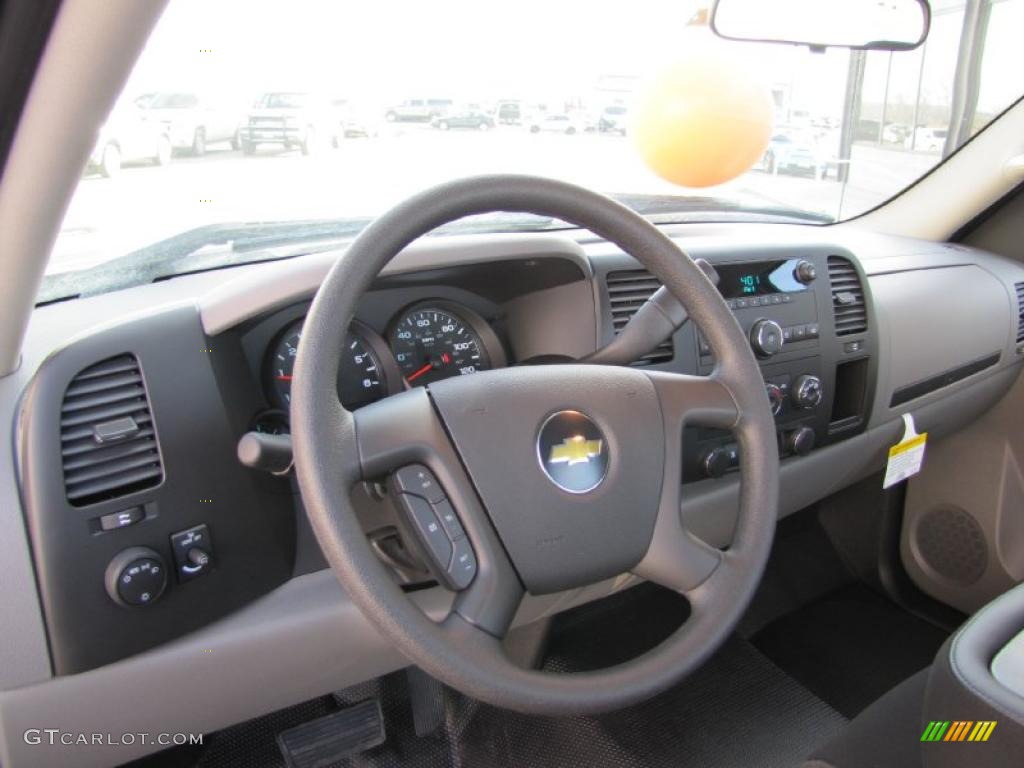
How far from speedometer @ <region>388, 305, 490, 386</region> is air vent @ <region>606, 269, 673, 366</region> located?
28 cm

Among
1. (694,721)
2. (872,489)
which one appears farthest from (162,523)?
(872,489)

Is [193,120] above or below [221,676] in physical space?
above

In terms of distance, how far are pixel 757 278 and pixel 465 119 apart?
0.77 meters

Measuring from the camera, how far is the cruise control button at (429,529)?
1062mm

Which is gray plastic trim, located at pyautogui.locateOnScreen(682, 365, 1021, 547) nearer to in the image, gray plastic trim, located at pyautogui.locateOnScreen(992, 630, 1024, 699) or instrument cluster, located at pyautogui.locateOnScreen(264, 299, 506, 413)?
instrument cluster, located at pyautogui.locateOnScreen(264, 299, 506, 413)

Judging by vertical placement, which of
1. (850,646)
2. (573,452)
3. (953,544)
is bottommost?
(850,646)

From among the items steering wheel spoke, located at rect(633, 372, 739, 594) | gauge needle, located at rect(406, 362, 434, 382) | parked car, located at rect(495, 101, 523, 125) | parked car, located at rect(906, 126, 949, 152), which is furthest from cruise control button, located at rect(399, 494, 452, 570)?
parked car, located at rect(906, 126, 949, 152)

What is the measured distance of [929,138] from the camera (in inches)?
103

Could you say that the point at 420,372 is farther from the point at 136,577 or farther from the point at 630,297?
the point at 136,577

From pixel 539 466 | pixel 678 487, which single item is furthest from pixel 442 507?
pixel 678 487

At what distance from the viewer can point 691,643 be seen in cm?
108

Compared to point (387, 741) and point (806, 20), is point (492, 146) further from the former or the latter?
point (387, 741)

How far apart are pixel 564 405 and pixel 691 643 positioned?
36cm

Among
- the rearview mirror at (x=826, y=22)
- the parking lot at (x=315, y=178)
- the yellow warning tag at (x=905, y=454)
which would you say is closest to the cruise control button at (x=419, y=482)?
the parking lot at (x=315, y=178)
